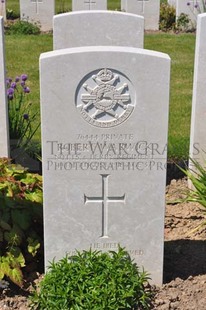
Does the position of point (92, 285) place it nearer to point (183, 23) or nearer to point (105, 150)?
point (105, 150)

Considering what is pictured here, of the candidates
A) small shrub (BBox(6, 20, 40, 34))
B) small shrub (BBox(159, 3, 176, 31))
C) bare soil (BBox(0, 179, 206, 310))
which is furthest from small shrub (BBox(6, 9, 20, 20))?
bare soil (BBox(0, 179, 206, 310))

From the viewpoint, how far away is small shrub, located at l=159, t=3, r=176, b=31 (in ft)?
42.7

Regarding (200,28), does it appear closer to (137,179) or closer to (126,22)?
(126,22)

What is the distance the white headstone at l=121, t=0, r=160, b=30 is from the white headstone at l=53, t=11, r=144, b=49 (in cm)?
777

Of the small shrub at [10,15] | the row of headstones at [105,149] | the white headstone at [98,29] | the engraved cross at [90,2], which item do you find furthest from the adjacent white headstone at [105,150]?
the small shrub at [10,15]

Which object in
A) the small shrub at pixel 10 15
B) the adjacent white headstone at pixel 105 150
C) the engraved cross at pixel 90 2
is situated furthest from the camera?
the small shrub at pixel 10 15

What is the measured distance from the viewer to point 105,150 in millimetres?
3551

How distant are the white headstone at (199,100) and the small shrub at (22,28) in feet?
24.9

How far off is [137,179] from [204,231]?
3.81ft

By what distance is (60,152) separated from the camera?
11.6 ft

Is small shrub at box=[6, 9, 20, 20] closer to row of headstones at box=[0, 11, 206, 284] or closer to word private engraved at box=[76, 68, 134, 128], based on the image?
row of headstones at box=[0, 11, 206, 284]

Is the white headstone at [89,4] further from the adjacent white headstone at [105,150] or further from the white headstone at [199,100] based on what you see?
the adjacent white headstone at [105,150]

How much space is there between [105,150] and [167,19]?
32.7ft

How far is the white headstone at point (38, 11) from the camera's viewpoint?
12.7 m
